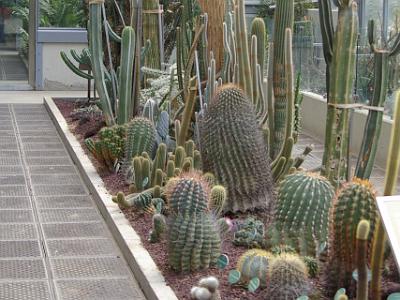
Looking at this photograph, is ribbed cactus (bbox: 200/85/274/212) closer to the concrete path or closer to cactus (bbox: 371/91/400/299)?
the concrete path

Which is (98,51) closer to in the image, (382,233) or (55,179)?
(55,179)

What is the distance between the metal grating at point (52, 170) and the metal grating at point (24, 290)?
11.9 feet

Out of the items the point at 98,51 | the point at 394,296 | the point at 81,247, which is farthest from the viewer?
the point at 98,51

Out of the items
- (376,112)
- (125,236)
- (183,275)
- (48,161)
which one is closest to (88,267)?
(125,236)

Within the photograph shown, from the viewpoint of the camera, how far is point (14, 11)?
16984 millimetres

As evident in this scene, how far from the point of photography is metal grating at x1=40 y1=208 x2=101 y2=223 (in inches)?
294

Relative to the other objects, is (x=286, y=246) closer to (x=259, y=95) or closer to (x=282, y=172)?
(x=282, y=172)

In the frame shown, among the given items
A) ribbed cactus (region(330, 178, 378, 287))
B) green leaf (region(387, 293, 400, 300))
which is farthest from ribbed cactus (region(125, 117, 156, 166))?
green leaf (region(387, 293, 400, 300))

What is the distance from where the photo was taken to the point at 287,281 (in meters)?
4.68

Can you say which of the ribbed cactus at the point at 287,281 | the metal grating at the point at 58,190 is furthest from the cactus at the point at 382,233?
the metal grating at the point at 58,190

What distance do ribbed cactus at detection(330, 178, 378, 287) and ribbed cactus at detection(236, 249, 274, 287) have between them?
466 mm

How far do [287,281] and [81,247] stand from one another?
7.94ft

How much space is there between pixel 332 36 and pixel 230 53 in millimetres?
1957

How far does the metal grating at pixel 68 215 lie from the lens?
7461 millimetres
